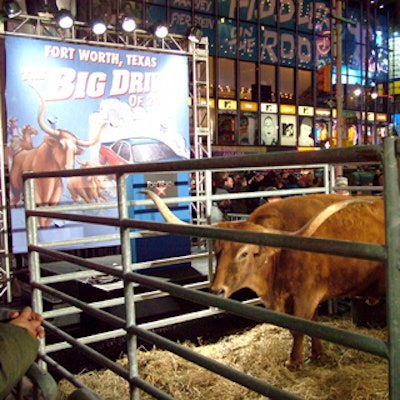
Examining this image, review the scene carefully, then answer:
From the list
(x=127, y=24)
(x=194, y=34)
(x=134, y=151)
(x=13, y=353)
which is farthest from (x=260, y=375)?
(x=194, y=34)

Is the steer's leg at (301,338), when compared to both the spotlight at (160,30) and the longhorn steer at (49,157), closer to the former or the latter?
the longhorn steer at (49,157)

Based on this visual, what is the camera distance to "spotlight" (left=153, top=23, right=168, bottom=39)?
9.55m

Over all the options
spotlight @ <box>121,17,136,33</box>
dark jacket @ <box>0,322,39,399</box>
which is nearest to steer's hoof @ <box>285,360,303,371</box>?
dark jacket @ <box>0,322,39,399</box>

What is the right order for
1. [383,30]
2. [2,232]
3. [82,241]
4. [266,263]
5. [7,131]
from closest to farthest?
[266,263], [82,241], [2,232], [7,131], [383,30]

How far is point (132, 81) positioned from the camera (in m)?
9.69

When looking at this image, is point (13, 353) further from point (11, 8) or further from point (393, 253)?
point (11, 8)

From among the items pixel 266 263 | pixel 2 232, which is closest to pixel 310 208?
pixel 266 263

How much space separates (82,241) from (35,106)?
15.5 feet

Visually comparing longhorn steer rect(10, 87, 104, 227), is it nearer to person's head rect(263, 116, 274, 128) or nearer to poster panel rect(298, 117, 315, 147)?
person's head rect(263, 116, 274, 128)

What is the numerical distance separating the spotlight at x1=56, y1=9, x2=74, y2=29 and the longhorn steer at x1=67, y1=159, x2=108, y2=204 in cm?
240

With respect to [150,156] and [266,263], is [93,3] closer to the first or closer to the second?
[150,156]

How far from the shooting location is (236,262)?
3.07m

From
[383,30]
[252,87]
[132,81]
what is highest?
[383,30]

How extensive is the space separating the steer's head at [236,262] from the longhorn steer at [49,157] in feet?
19.6
